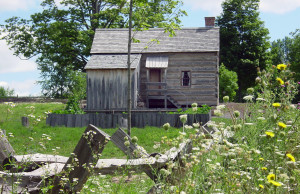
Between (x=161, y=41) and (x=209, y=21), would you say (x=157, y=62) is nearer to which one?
(x=161, y=41)

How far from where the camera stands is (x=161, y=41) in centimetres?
2556

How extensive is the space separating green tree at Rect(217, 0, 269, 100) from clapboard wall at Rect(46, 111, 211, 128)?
23289 millimetres

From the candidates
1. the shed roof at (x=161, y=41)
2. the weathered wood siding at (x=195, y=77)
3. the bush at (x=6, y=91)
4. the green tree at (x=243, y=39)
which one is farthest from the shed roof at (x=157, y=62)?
the bush at (x=6, y=91)

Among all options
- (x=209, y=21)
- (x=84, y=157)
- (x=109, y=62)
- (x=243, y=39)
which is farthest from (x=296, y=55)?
(x=84, y=157)

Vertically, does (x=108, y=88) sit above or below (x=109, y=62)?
below

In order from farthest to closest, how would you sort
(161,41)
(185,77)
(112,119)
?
1. (161,41)
2. (185,77)
3. (112,119)

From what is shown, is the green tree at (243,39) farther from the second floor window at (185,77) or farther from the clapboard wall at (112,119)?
the clapboard wall at (112,119)

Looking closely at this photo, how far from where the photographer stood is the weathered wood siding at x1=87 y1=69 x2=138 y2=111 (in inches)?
896

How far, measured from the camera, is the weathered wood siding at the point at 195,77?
25.1 metres

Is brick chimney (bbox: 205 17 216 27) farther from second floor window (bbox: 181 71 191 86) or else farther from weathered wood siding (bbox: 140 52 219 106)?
second floor window (bbox: 181 71 191 86)

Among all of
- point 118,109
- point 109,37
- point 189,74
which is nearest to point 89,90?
point 118,109

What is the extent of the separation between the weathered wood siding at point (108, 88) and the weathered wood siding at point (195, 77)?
2.55m

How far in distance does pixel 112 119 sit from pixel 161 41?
9.55 m

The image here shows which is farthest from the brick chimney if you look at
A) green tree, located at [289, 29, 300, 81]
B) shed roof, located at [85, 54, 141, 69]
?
green tree, located at [289, 29, 300, 81]
